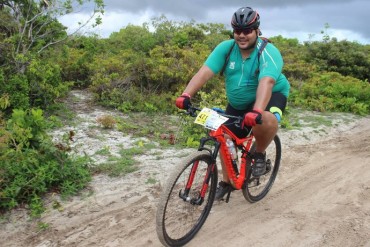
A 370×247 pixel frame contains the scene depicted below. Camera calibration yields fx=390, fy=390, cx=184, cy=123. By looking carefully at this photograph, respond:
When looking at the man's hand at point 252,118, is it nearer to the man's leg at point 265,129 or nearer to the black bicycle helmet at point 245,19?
the man's leg at point 265,129

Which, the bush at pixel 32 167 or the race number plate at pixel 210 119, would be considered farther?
the bush at pixel 32 167

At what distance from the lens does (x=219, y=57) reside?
429 centimetres

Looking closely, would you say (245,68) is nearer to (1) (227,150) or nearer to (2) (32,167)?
(1) (227,150)

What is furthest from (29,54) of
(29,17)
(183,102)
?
(183,102)

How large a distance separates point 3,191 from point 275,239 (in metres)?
2.98

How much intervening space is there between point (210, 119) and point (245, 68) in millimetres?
788

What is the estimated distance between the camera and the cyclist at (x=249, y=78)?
3.93 meters

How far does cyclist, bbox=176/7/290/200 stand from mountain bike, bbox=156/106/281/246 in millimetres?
197

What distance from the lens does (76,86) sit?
34.2 feet

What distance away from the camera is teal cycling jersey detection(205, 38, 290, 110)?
4.01 metres

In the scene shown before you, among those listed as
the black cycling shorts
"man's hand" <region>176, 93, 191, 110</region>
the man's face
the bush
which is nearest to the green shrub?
the black cycling shorts

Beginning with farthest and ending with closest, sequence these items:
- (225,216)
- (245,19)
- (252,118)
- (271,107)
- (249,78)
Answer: (225,216) → (271,107) → (249,78) → (245,19) → (252,118)

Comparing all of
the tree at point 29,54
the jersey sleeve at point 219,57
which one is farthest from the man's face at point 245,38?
the tree at point 29,54

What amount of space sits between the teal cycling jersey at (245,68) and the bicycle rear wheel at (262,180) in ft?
2.21
